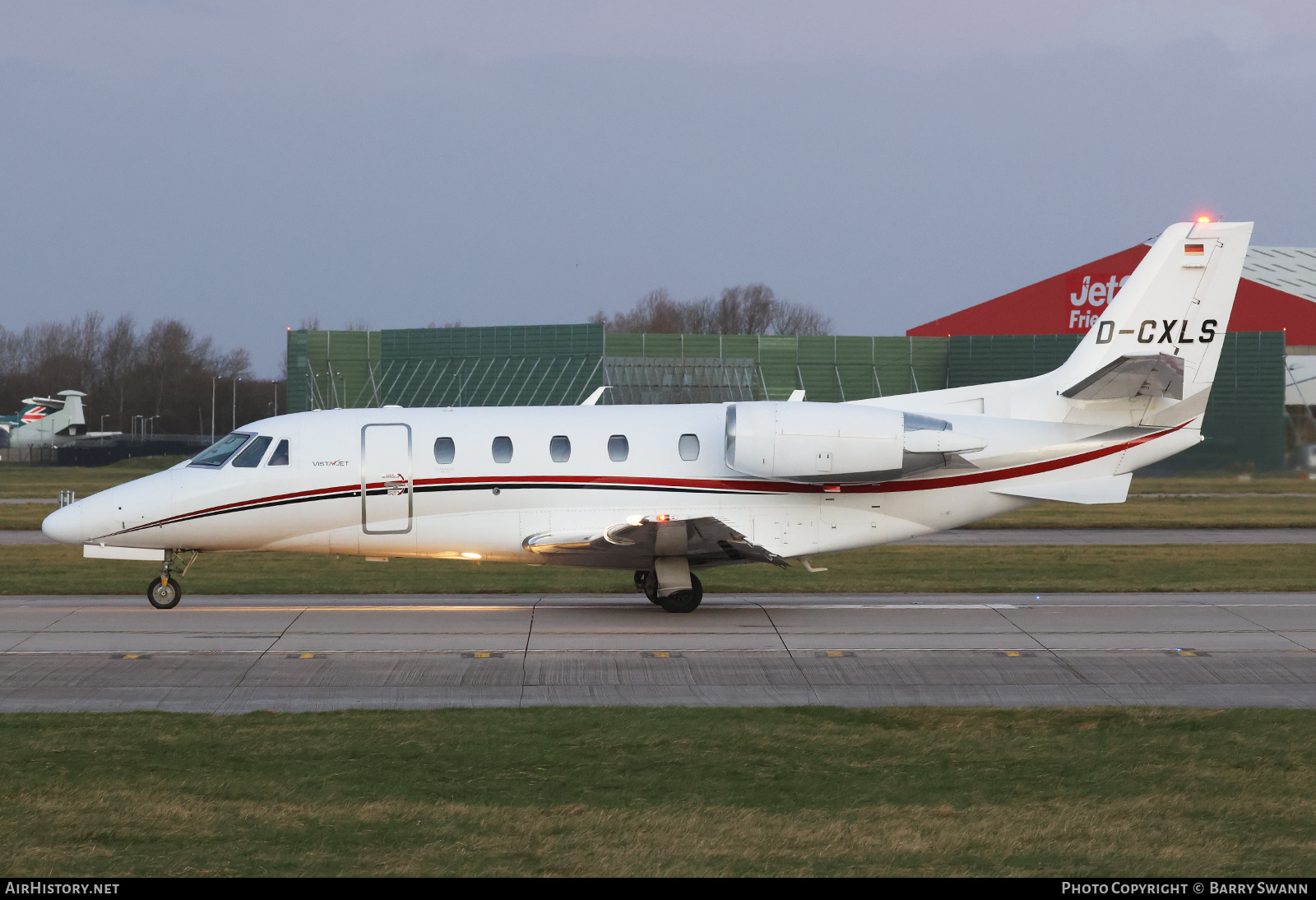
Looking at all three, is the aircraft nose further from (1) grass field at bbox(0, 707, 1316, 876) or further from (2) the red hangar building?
(2) the red hangar building

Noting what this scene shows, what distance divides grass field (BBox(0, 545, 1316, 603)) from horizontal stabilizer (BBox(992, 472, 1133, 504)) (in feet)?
10.6

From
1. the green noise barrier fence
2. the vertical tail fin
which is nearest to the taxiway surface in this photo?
the vertical tail fin

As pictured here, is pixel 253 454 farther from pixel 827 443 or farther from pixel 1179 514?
pixel 1179 514

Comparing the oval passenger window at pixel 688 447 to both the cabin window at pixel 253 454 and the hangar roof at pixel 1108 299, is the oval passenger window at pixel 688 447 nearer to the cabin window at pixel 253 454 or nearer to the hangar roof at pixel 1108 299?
the cabin window at pixel 253 454

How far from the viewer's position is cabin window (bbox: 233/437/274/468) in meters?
19.4

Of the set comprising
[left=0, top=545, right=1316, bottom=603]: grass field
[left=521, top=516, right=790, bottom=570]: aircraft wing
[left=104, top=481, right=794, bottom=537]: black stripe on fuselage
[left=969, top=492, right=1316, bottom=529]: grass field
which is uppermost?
[left=104, top=481, right=794, bottom=537]: black stripe on fuselage

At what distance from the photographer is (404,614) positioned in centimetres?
1939

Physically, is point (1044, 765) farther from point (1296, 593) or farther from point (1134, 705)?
point (1296, 593)

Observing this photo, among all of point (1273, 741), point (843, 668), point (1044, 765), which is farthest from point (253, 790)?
point (1273, 741)

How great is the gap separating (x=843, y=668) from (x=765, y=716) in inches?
116

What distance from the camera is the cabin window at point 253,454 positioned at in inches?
765

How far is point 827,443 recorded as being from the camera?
61.6ft

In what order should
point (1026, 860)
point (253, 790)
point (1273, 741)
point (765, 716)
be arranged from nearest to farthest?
point (1026, 860) → point (253, 790) → point (1273, 741) → point (765, 716)

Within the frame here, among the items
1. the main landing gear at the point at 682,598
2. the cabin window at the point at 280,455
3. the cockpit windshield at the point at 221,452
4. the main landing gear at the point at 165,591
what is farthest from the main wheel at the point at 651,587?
the main landing gear at the point at 165,591
